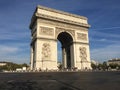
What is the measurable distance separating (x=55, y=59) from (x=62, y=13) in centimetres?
1109

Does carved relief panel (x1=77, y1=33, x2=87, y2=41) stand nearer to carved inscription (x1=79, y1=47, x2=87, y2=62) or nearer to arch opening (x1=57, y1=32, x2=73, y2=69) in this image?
arch opening (x1=57, y1=32, x2=73, y2=69)

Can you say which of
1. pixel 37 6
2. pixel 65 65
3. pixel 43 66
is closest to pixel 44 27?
pixel 37 6

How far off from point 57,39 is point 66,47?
388 centimetres

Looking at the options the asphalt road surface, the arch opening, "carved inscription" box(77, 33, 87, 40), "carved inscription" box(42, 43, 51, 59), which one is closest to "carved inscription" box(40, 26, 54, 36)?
"carved inscription" box(42, 43, 51, 59)

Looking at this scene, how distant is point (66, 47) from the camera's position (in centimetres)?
4081

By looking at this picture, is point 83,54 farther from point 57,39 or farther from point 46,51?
point 46,51

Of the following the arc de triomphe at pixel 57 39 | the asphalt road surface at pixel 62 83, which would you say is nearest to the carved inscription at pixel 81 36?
the arc de triomphe at pixel 57 39

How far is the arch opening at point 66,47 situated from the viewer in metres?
38.5

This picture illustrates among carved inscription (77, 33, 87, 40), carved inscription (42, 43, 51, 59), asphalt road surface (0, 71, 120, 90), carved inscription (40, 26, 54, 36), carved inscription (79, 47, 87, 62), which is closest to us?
asphalt road surface (0, 71, 120, 90)

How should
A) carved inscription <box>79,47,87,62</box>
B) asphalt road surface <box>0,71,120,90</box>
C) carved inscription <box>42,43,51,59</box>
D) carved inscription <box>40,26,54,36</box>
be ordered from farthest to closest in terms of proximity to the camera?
1. carved inscription <box>79,47,87,62</box>
2. carved inscription <box>40,26,54,36</box>
3. carved inscription <box>42,43,51,59</box>
4. asphalt road surface <box>0,71,120,90</box>

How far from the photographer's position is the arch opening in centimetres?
3853

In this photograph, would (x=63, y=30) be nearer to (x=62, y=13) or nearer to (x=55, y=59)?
(x=62, y=13)

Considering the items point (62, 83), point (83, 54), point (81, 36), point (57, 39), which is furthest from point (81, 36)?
point (62, 83)

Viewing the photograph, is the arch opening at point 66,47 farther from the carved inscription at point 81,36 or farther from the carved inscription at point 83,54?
the carved inscription at point 83,54
